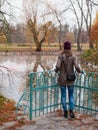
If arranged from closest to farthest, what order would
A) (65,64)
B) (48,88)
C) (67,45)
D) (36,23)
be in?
(67,45) → (65,64) → (48,88) → (36,23)

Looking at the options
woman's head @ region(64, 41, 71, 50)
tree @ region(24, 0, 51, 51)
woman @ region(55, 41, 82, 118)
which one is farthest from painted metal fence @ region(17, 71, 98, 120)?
tree @ region(24, 0, 51, 51)

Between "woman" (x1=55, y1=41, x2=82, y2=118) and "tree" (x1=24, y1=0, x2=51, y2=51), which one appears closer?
"woman" (x1=55, y1=41, x2=82, y2=118)

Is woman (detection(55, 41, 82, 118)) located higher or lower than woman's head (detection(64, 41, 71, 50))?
lower

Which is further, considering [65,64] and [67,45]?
[65,64]

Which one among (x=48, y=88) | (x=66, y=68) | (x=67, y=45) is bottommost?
(x=48, y=88)

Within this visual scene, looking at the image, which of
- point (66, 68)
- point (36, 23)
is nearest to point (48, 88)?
point (66, 68)

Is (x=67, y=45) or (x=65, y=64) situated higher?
(x=67, y=45)

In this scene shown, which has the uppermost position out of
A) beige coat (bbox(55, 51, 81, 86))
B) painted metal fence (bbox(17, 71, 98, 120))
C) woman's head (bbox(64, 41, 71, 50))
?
woman's head (bbox(64, 41, 71, 50))

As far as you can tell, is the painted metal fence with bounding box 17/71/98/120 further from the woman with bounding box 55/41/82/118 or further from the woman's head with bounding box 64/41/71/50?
the woman's head with bounding box 64/41/71/50

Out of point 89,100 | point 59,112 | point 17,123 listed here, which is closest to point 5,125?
point 17,123

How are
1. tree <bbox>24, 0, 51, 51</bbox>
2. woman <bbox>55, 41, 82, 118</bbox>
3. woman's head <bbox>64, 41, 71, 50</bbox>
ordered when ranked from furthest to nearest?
tree <bbox>24, 0, 51, 51</bbox>
woman <bbox>55, 41, 82, 118</bbox>
woman's head <bbox>64, 41, 71, 50</bbox>

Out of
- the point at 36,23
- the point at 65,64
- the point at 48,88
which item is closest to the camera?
the point at 65,64

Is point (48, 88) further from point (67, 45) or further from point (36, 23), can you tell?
point (36, 23)

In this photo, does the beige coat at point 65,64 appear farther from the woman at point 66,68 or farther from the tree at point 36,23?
the tree at point 36,23
